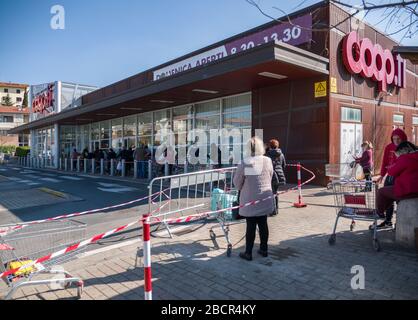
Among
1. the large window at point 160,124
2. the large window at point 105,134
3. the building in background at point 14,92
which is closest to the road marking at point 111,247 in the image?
the large window at point 160,124

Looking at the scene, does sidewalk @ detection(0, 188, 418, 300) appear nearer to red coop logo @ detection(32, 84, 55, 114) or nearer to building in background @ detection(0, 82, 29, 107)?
red coop logo @ detection(32, 84, 55, 114)

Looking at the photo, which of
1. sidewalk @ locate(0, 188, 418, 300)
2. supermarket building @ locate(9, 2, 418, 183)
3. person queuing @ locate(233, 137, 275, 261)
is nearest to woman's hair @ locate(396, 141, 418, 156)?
sidewalk @ locate(0, 188, 418, 300)

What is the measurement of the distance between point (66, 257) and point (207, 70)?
9230mm

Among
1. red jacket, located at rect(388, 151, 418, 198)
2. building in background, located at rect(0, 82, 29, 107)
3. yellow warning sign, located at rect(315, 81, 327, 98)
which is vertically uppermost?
building in background, located at rect(0, 82, 29, 107)

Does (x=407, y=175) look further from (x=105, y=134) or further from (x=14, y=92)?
(x=14, y=92)

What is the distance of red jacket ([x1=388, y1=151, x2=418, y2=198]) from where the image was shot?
191 inches

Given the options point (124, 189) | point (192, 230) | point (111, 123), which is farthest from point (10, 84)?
point (192, 230)

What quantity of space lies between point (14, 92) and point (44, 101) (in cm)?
7039

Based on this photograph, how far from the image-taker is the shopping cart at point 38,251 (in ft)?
11.6

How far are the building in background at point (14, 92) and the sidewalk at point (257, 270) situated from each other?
318 ft

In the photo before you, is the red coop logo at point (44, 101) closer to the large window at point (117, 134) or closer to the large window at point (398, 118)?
the large window at point (117, 134)

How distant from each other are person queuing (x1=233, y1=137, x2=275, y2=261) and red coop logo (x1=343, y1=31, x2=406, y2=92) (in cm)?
953

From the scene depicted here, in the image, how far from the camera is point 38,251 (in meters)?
3.80

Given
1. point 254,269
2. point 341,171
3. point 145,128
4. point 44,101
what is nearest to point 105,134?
point 145,128
